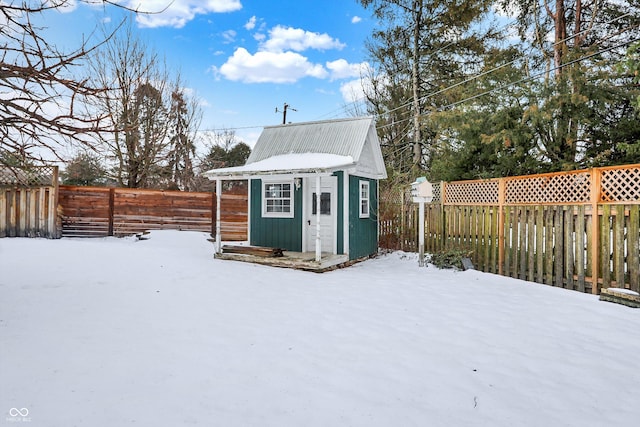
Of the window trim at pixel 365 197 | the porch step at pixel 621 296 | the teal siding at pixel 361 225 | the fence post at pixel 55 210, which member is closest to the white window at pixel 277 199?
the teal siding at pixel 361 225

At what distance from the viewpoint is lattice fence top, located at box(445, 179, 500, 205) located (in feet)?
25.0

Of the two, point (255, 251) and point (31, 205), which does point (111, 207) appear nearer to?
point (31, 205)

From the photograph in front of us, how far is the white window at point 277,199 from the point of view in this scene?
9.26m

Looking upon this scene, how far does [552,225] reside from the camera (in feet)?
20.5

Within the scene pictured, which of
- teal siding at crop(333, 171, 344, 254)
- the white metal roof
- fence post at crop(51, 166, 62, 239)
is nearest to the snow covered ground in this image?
teal siding at crop(333, 171, 344, 254)

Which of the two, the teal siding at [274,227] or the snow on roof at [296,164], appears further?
the teal siding at [274,227]

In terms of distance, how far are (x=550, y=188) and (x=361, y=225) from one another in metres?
4.46

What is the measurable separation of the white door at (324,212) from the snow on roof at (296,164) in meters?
0.56

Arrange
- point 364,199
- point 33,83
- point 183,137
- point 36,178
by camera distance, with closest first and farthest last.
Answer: point 33,83 → point 364,199 → point 36,178 → point 183,137

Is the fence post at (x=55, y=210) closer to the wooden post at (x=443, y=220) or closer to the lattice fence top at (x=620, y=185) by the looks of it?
the wooden post at (x=443, y=220)

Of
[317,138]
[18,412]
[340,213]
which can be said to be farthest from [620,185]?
[18,412]

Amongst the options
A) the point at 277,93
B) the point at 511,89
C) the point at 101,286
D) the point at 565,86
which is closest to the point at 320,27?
the point at 277,93

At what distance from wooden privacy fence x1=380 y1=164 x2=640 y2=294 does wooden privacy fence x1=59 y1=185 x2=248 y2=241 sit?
7.84m

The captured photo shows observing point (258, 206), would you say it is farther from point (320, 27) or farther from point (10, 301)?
point (320, 27)
